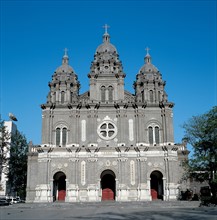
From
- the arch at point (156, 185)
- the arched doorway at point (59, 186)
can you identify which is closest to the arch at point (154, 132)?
the arch at point (156, 185)

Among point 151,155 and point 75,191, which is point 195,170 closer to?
point 151,155

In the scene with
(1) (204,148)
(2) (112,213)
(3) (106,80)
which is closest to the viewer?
(2) (112,213)

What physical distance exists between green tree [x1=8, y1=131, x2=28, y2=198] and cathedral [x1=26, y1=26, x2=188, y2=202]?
8169mm

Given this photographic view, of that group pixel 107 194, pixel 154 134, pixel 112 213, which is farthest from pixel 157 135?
pixel 112 213

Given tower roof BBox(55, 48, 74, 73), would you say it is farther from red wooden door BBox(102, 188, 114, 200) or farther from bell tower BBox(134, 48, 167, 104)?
red wooden door BBox(102, 188, 114, 200)

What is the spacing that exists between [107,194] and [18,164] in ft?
58.0

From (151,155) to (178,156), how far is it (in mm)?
4233

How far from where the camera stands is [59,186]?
4844cm

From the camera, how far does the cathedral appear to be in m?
44.7

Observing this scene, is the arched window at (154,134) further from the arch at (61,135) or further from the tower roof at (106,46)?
the tower roof at (106,46)

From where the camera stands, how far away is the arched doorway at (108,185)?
46562 millimetres

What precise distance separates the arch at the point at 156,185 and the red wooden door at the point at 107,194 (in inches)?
240

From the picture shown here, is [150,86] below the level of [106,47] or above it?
below

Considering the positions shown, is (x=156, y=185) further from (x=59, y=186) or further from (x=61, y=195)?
(x=59, y=186)
